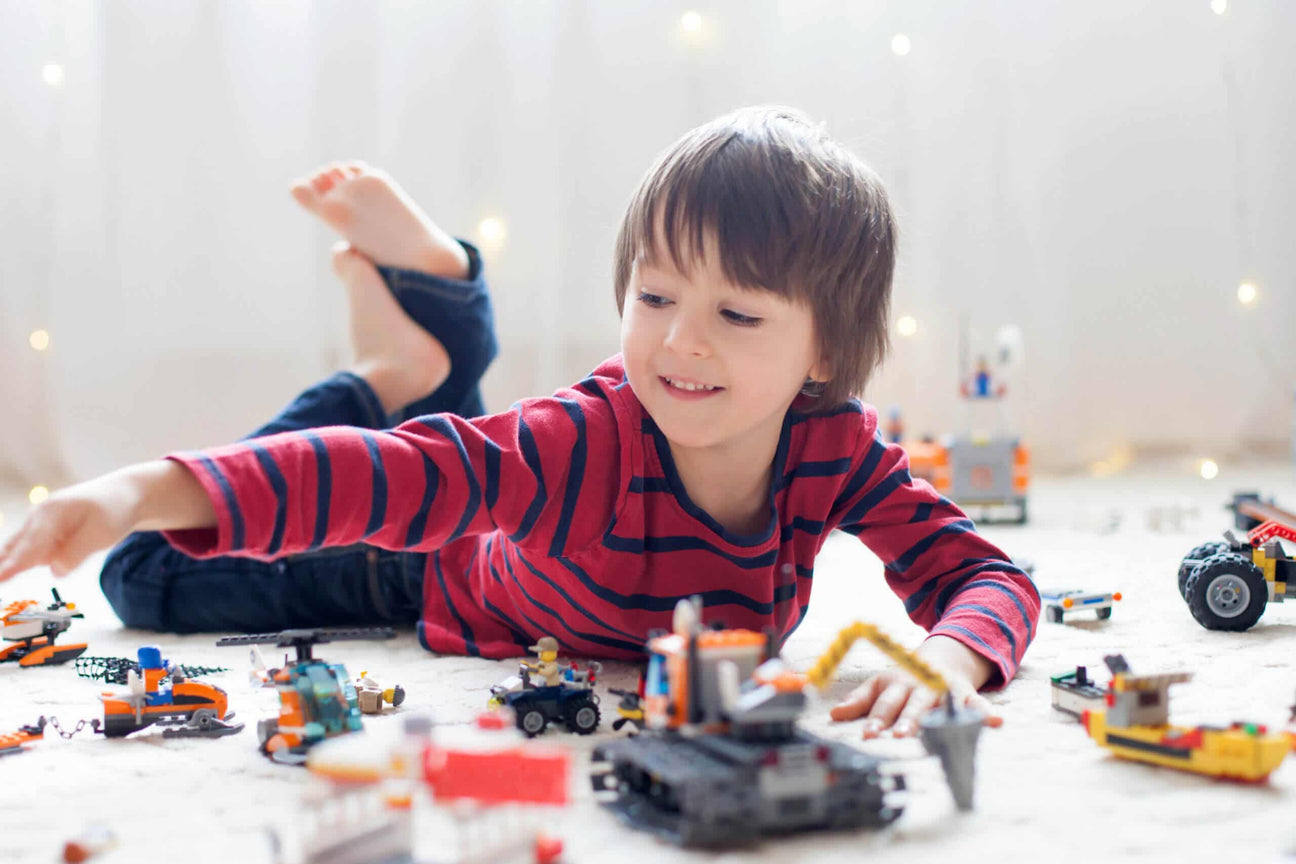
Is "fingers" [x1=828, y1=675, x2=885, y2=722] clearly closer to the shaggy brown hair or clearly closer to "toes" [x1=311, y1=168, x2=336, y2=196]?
the shaggy brown hair

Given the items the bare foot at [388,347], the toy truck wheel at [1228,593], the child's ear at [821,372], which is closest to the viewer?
the child's ear at [821,372]

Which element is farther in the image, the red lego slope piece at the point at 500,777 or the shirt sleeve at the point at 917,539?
the shirt sleeve at the point at 917,539

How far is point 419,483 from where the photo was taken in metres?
0.81

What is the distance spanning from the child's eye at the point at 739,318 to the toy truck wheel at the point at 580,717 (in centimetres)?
28

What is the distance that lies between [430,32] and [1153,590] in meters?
1.49

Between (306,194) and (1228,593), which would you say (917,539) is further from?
(306,194)

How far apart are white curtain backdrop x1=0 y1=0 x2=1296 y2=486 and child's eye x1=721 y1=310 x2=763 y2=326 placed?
1.25 metres

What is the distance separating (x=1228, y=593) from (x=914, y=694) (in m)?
0.44

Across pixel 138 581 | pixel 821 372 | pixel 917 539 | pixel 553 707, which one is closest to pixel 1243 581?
pixel 917 539

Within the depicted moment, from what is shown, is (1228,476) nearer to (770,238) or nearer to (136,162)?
(770,238)

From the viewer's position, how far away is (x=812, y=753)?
0.60 meters

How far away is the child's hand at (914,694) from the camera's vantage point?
0.82 m

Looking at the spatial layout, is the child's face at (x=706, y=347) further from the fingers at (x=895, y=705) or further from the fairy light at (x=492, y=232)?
the fairy light at (x=492, y=232)

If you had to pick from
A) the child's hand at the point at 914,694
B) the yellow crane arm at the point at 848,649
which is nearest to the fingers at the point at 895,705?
the child's hand at the point at 914,694
